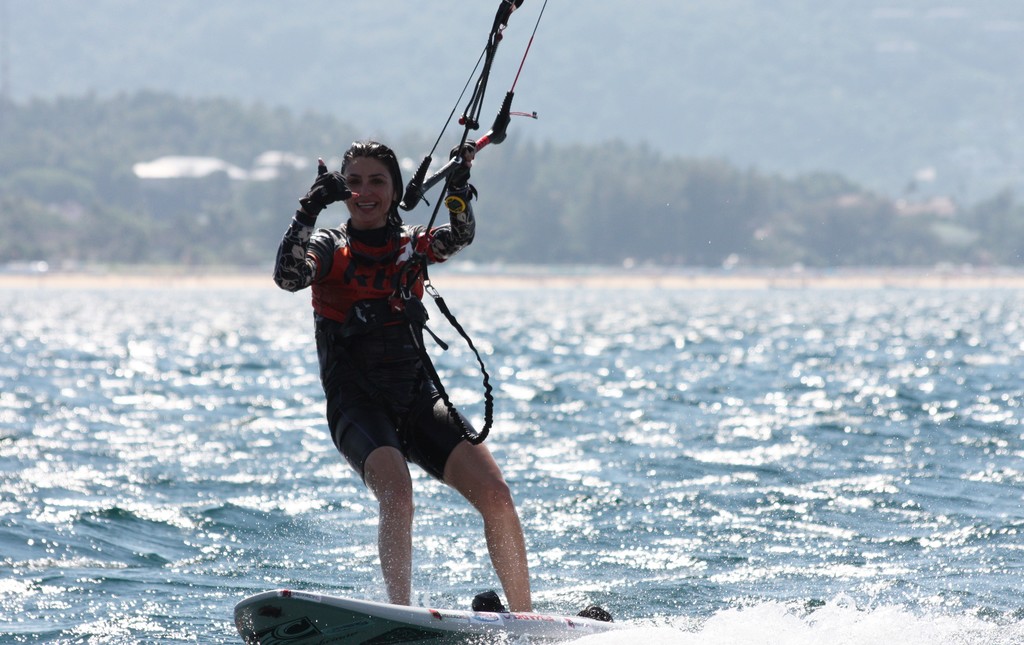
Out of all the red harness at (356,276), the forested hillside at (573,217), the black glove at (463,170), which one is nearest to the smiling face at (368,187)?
the red harness at (356,276)

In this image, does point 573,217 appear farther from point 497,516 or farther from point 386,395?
point 497,516

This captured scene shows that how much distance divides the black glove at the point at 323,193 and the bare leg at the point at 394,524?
119 centimetres

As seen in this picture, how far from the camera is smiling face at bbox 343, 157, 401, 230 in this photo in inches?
261

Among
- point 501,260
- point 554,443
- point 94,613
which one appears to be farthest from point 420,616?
point 501,260

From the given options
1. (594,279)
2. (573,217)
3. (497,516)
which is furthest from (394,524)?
(573,217)

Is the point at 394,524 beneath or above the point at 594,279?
beneath

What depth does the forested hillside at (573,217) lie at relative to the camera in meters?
146

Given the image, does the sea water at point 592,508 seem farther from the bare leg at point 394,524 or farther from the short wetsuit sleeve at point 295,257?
the short wetsuit sleeve at point 295,257

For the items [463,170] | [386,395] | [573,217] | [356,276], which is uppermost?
[573,217]

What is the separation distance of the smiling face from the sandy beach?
119 meters

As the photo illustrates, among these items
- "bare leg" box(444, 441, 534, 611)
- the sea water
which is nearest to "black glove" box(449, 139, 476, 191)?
"bare leg" box(444, 441, 534, 611)

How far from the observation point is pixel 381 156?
21.7 feet

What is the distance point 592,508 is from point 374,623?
449 centimetres

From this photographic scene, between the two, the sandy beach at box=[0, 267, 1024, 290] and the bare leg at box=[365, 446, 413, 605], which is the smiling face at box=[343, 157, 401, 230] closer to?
the bare leg at box=[365, 446, 413, 605]
